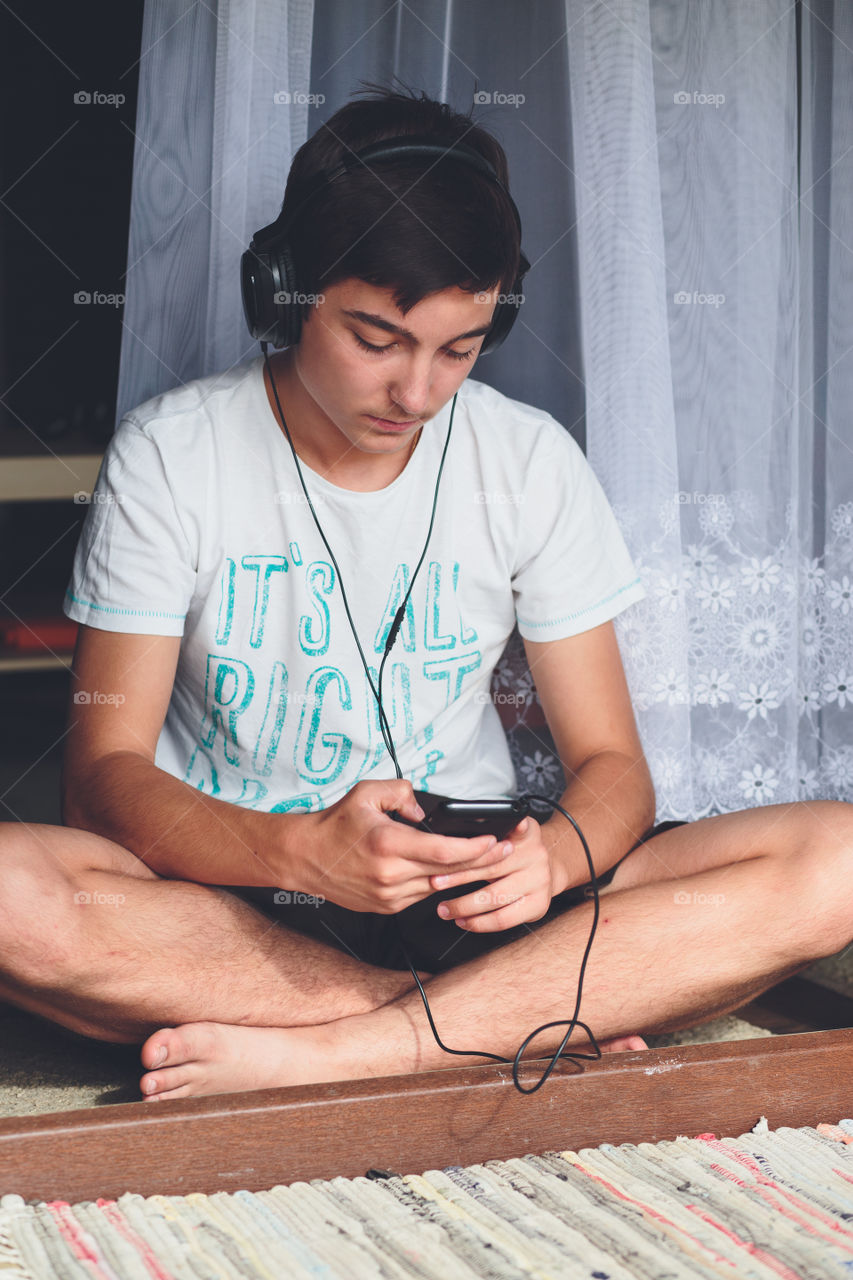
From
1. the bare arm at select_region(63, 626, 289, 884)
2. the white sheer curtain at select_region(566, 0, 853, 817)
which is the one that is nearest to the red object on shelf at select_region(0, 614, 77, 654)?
the bare arm at select_region(63, 626, 289, 884)

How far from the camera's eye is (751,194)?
1271 mm

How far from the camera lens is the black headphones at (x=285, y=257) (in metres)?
1.01

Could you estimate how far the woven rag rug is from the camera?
0.72 meters

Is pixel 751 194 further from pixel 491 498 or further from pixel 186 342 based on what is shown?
pixel 186 342

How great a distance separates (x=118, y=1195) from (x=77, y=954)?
0.66 ft

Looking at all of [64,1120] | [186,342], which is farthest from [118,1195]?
[186,342]

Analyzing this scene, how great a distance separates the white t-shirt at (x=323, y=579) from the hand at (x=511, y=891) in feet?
0.82

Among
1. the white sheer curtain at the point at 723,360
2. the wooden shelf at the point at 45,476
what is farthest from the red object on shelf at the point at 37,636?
the white sheer curtain at the point at 723,360

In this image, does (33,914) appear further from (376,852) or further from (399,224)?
(399,224)

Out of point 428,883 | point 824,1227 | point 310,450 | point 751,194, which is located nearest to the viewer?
point 824,1227

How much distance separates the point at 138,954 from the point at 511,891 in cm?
30

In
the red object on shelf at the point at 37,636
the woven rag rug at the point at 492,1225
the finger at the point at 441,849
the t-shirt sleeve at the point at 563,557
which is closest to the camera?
the woven rag rug at the point at 492,1225

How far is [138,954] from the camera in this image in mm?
962

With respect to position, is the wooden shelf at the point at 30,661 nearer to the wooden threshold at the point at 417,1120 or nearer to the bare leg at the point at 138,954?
the bare leg at the point at 138,954
